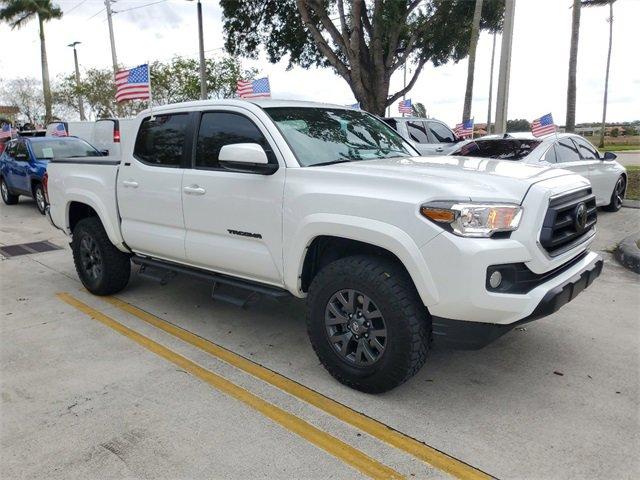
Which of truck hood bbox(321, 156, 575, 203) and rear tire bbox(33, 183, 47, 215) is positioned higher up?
truck hood bbox(321, 156, 575, 203)

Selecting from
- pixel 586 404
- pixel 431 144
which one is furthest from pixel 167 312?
pixel 431 144

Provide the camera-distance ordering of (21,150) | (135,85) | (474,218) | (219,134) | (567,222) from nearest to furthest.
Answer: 1. (474,218)
2. (567,222)
3. (219,134)
4. (21,150)
5. (135,85)

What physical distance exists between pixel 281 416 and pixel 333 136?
2.17 meters

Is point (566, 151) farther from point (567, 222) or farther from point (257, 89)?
point (257, 89)

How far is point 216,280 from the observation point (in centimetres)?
430

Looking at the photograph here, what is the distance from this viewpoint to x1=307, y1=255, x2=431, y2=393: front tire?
3.09m

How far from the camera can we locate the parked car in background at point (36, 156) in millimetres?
11641

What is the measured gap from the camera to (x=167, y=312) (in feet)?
16.7

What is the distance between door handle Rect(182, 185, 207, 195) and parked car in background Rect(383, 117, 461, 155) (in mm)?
8100

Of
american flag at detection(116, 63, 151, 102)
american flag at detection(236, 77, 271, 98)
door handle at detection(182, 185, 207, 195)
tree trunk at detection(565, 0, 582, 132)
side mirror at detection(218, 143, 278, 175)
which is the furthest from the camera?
tree trunk at detection(565, 0, 582, 132)

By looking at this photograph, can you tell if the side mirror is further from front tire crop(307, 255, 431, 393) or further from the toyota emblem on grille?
the toyota emblem on grille

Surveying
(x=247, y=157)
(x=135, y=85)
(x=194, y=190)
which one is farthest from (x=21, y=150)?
(x=247, y=157)

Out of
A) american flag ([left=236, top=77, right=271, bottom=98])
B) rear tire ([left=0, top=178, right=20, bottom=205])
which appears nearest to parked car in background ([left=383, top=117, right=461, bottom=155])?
american flag ([left=236, top=77, right=271, bottom=98])

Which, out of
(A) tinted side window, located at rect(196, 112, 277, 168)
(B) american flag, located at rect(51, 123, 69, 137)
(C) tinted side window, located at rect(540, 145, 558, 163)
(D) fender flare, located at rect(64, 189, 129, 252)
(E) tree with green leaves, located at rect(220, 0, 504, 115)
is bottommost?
(D) fender flare, located at rect(64, 189, 129, 252)
